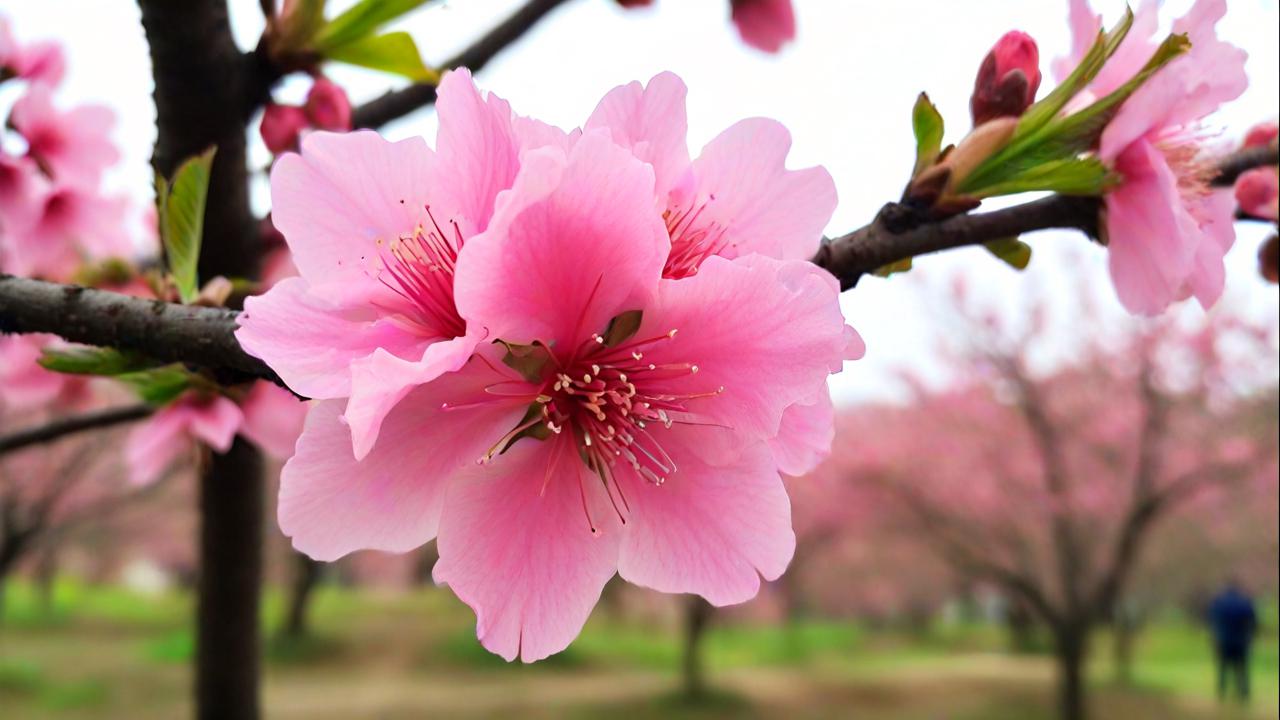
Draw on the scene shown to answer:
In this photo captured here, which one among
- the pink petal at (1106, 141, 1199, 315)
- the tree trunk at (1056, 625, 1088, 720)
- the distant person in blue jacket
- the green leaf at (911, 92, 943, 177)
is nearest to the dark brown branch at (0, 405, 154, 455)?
the green leaf at (911, 92, 943, 177)

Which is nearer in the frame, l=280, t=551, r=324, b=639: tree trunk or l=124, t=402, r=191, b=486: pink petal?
l=124, t=402, r=191, b=486: pink petal

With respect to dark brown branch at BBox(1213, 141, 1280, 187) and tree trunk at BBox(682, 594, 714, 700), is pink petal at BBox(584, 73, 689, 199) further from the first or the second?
tree trunk at BBox(682, 594, 714, 700)

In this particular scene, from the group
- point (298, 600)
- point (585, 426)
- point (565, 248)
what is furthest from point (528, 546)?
point (298, 600)

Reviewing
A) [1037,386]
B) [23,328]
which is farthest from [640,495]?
[1037,386]

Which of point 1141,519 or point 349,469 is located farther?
point 1141,519

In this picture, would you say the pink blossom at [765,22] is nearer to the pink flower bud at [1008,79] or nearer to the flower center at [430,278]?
the pink flower bud at [1008,79]

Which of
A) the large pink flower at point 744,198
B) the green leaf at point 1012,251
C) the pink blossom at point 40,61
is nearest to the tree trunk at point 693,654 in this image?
the pink blossom at point 40,61

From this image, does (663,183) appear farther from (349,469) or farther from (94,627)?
(94,627)
